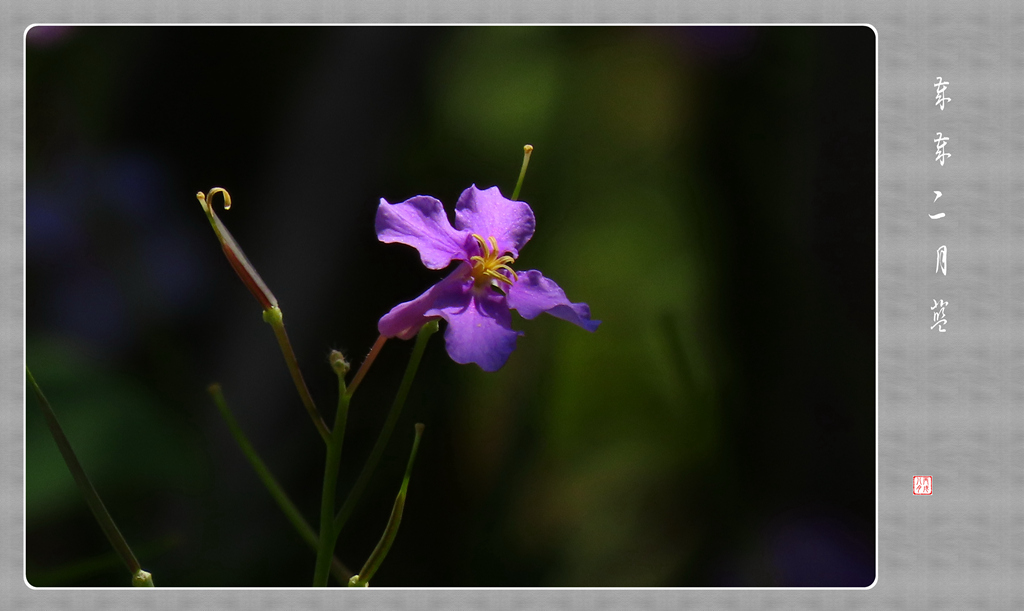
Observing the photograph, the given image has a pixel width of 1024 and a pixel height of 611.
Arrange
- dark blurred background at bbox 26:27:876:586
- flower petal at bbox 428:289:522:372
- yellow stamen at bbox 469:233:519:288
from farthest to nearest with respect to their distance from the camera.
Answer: dark blurred background at bbox 26:27:876:586
yellow stamen at bbox 469:233:519:288
flower petal at bbox 428:289:522:372

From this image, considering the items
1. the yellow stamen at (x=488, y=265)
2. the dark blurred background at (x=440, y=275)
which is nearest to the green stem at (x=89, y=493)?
the yellow stamen at (x=488, y=265)

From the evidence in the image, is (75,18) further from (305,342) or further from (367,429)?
(367,429)

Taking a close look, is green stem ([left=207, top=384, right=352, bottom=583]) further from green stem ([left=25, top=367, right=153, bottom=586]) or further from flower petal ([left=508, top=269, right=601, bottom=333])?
flower petal ([left=508, top=269, right=601, bottom=333])
